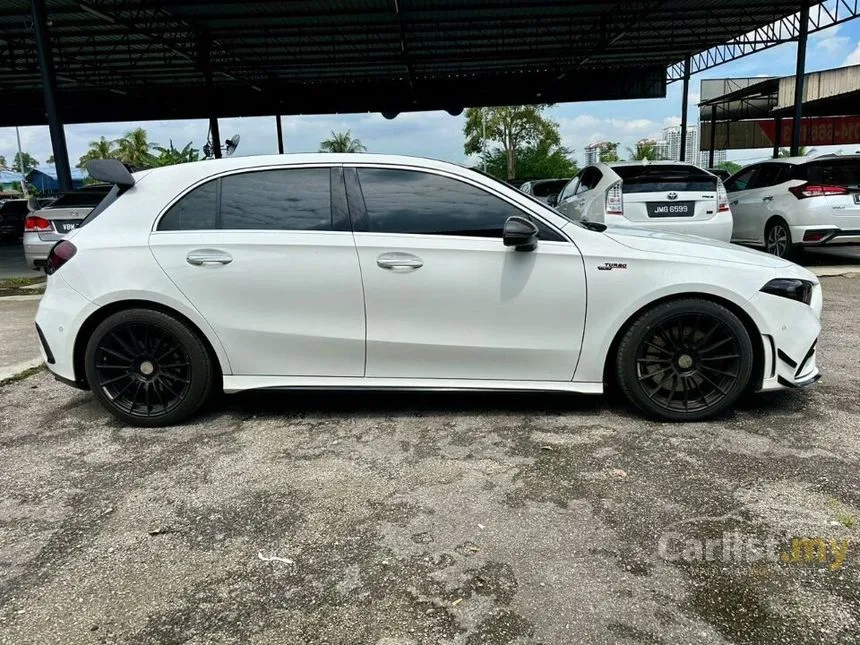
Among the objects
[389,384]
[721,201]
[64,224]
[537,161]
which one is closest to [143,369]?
[389,384]

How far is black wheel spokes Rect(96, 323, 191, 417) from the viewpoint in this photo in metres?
3.79

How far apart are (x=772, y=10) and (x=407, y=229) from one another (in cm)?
1676

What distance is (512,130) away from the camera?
48812 mm

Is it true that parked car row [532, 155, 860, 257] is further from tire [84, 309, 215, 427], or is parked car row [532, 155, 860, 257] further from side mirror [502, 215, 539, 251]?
tire [84, 309, 215, 427]

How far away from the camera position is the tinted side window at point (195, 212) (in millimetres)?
3801

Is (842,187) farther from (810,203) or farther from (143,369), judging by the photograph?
(143,369)

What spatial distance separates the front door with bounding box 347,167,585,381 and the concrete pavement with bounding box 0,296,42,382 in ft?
11.1

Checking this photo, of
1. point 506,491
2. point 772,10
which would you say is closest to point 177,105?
point 772,10

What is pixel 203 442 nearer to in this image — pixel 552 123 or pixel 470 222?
pixel 470 222

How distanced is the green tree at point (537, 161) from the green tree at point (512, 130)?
8.5 inches

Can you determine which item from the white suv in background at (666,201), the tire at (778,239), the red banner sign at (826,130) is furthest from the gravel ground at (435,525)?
the red banner sign at (826,130)

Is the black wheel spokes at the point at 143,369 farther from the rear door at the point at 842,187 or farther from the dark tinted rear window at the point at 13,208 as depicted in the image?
the dark tinted rear window at the point at 13,208

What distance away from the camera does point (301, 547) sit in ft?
8.44

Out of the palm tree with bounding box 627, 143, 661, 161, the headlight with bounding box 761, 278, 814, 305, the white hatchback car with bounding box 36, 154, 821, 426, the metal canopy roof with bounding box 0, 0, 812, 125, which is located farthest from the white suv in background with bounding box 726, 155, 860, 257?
the palm tree with bounding box 627, 143, 661, 161
